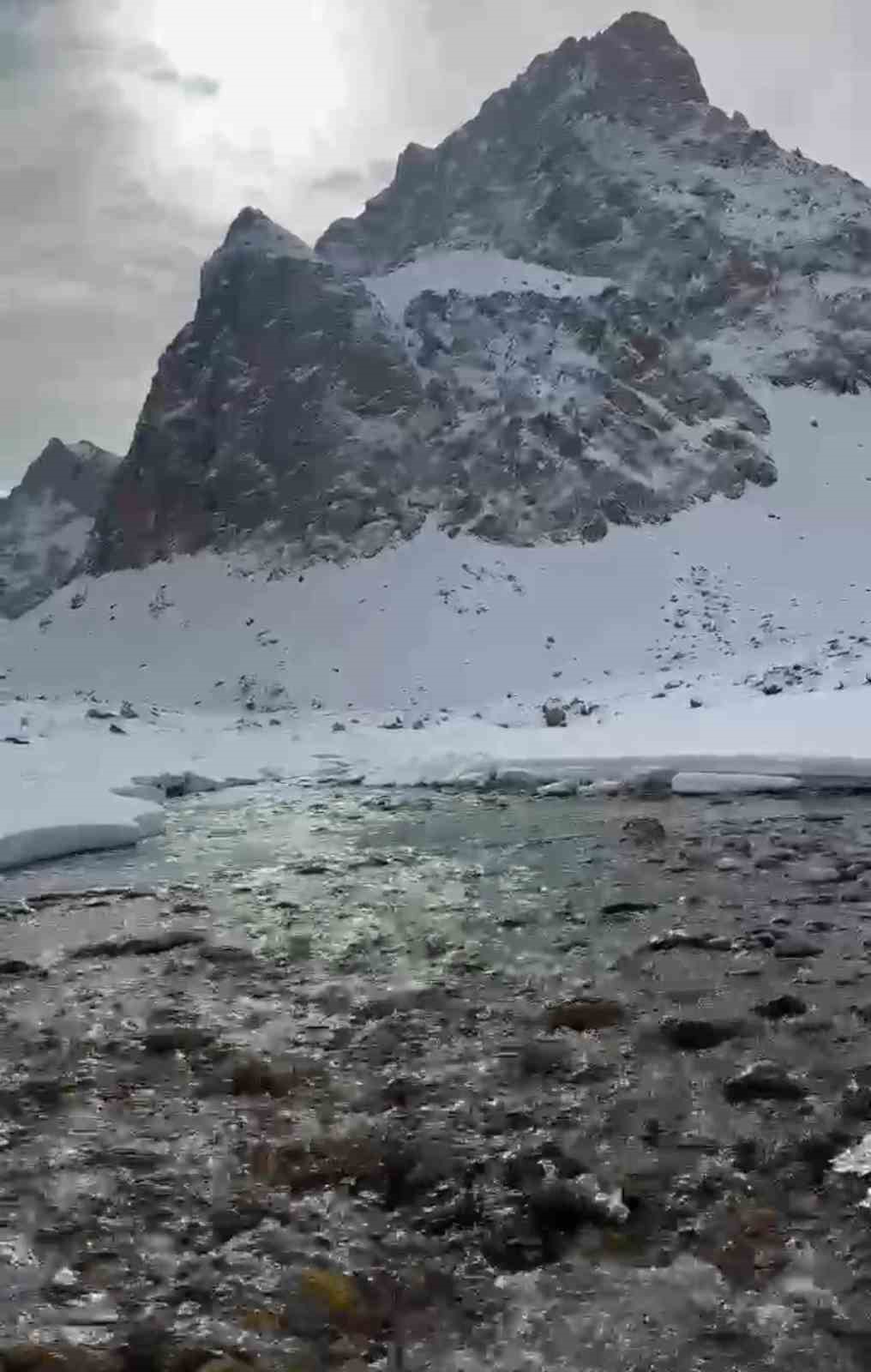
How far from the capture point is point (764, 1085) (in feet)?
20.5

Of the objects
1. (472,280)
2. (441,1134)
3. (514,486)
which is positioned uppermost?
(472,280)

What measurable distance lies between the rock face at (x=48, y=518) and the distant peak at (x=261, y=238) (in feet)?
141

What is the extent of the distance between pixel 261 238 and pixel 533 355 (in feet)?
63.8

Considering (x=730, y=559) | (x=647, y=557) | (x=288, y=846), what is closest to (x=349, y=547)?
(x=647, y=557)

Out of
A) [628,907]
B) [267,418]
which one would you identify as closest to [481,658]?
[267,418]

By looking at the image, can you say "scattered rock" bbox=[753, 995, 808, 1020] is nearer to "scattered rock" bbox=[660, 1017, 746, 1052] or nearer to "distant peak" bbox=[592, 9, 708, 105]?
"scattered rock" bbox=[660, 1017, 746, 1052]

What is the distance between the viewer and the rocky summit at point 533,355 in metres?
51.2

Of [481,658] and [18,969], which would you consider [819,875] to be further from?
[481,658]

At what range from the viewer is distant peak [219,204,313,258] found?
196 ft

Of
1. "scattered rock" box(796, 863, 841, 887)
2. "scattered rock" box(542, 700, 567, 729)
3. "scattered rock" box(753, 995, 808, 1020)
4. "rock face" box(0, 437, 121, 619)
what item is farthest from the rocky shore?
"rock face" box(0, 437, 121, 619)

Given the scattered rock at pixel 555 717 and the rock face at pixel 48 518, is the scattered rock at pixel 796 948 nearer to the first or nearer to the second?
the scattered rock at pixel 555 717

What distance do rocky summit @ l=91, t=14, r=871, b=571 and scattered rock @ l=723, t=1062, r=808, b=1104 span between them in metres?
43.2

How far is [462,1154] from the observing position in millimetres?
5629

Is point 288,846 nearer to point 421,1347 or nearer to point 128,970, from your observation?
point 128,970
